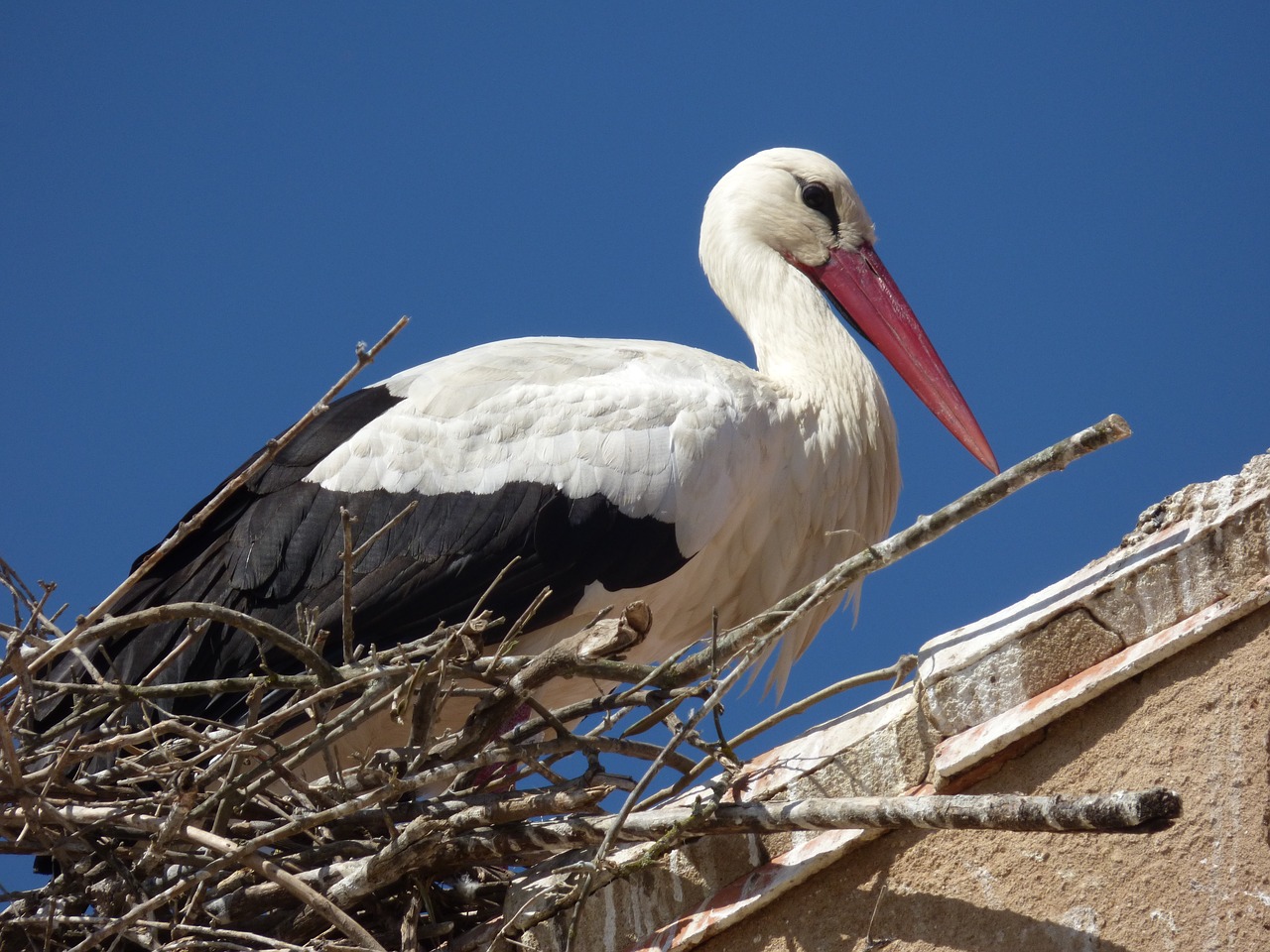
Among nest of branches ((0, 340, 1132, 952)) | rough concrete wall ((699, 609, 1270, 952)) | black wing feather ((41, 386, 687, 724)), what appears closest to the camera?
rough concrete wall ((699, 609, 1270, 952))

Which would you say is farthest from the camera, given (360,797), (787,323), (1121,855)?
(787,323)

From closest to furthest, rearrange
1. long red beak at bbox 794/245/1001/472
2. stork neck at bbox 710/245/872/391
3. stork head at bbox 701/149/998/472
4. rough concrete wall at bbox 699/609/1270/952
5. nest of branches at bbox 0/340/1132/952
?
rough concrete wall at bbox 699/609/1270/952 < nest of branches at bbox 0/340/1132/952 < stork neck at bbox 710/245/872/391 < long red beak at bbox 794/245/1001/472 < stork head at bbox 701/149/998/472

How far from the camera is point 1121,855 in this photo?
2.57 m

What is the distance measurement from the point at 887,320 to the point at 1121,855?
3.28 meters

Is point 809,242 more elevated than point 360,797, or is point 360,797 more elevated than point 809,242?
point 809,242

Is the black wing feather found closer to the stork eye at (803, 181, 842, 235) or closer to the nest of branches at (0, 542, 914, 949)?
the nest of branches at (0, 542, 914, 949)

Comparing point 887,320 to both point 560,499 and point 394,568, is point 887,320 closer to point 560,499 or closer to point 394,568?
point 560,499

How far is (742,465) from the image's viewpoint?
4574 mm

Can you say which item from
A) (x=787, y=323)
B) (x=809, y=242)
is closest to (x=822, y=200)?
(x=809, y=242)

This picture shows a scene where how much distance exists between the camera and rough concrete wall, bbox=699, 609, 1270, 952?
249 cm

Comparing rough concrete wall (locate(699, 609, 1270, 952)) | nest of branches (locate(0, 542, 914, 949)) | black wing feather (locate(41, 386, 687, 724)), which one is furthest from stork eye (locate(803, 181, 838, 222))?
rough concrete wall (locate(699, 609, 1270, 952))

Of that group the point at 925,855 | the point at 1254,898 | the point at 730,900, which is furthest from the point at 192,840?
the point at 1254,898

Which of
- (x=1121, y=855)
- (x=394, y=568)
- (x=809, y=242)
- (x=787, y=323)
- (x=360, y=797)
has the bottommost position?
(x=1121, y=855)

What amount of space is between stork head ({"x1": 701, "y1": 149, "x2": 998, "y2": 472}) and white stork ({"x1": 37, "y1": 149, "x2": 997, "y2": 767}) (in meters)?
0.44
